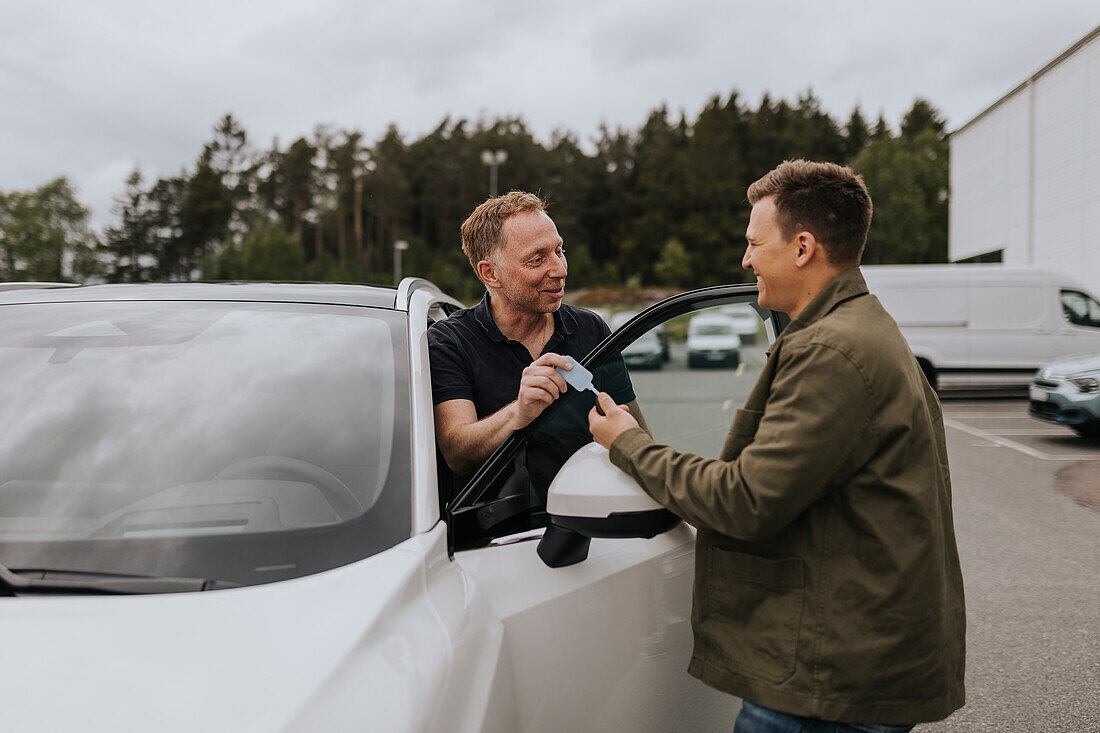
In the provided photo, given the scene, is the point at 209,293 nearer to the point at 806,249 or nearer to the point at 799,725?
the point at 806,249

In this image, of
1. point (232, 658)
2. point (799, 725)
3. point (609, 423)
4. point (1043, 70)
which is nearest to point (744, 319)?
point (609, 423)

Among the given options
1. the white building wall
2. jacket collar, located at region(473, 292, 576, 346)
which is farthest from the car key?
the white building wall

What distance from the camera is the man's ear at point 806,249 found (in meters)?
1.54

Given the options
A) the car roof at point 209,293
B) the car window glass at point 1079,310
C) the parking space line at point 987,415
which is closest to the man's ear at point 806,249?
the car roof at point 209,293

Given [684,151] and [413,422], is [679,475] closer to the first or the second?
[413,422]

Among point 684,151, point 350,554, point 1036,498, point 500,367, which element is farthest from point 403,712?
point 684,151

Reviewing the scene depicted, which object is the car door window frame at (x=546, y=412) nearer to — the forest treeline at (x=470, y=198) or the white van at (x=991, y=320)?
the white van at (x=991, y=320)

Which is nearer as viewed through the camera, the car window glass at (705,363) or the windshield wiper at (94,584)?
the windshield wiper at (94,584)

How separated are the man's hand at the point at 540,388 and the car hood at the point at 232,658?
0.54m

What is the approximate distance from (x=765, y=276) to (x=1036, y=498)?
22.9 feet

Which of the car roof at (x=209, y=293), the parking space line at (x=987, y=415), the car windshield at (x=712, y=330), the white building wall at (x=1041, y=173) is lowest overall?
the parking space line at (x=987, y=415)

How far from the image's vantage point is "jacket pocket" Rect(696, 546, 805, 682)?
146cm

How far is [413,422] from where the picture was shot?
5.83ft

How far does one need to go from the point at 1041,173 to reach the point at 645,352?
89.0 ft
